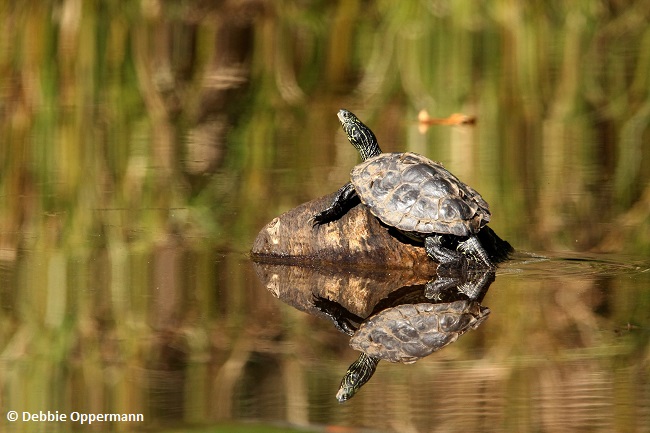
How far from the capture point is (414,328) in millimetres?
4770

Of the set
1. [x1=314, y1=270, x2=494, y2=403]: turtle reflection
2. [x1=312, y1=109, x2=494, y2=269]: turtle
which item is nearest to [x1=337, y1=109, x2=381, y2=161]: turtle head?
[x1=312, y1=109, x2=494, y2=269]: turtle

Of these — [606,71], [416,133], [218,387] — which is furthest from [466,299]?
[606,71]

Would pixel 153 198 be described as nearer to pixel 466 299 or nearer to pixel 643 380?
pixel 466 299

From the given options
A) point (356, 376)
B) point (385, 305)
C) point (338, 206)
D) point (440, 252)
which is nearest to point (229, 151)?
point (338, 206)

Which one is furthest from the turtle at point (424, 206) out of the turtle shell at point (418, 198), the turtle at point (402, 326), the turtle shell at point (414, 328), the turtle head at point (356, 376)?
the turtle head at point (356, 376)

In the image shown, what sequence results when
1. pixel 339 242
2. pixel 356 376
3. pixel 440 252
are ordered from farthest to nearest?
pixel 339 242 < pixel 440 252 < pixel 356 376

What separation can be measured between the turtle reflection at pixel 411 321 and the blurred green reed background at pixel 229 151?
0.58 ft

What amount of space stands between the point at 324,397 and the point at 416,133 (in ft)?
17.1

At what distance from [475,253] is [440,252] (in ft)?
0.56

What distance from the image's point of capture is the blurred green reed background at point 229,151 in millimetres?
4578

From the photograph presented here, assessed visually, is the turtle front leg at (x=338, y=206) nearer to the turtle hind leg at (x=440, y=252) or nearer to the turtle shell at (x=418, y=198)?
the turtle shell at (x=418, y=198)

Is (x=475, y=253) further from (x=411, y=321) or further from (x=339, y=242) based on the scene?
(x=411, y=321)

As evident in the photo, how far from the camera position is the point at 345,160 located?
326 inches

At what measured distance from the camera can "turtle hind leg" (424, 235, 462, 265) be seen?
5.71m
